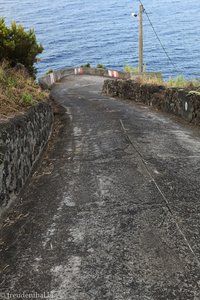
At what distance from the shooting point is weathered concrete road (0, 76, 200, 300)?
14.1ft

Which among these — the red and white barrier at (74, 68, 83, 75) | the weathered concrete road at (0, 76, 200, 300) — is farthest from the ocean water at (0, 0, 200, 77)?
the weathered concrete road at (0, 76, 200, 300)

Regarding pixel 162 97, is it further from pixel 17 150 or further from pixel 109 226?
pixel 109 226

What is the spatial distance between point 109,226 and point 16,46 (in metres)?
14.2

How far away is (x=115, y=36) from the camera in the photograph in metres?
94.1

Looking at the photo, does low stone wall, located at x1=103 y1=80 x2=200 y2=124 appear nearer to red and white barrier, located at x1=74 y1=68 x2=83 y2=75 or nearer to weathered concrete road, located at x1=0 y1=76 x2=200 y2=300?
weathered concrete road, located at x1=0 y1=76 x2=200 y2=300

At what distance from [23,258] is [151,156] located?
13.9 ft

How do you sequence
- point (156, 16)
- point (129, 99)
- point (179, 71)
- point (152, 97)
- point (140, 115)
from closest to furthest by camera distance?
point (140, 115) → point (152, 97) → point (129, 99) → point (179, 71) → point (156, 16)

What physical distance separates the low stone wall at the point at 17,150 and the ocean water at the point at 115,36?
48819mm

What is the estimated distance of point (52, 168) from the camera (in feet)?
26.3

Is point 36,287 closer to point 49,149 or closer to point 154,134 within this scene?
point 49,149

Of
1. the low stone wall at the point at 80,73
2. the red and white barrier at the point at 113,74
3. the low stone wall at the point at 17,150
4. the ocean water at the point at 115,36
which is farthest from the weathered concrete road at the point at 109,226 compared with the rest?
the ocean water at the point at 115,36

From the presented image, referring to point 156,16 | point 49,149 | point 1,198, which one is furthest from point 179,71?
point 156,16

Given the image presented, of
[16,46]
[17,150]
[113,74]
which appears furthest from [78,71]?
[17,150]

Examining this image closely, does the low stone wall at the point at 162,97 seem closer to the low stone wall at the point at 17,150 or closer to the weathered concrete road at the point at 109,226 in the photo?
the weathered concrete road at the point at 109,226
